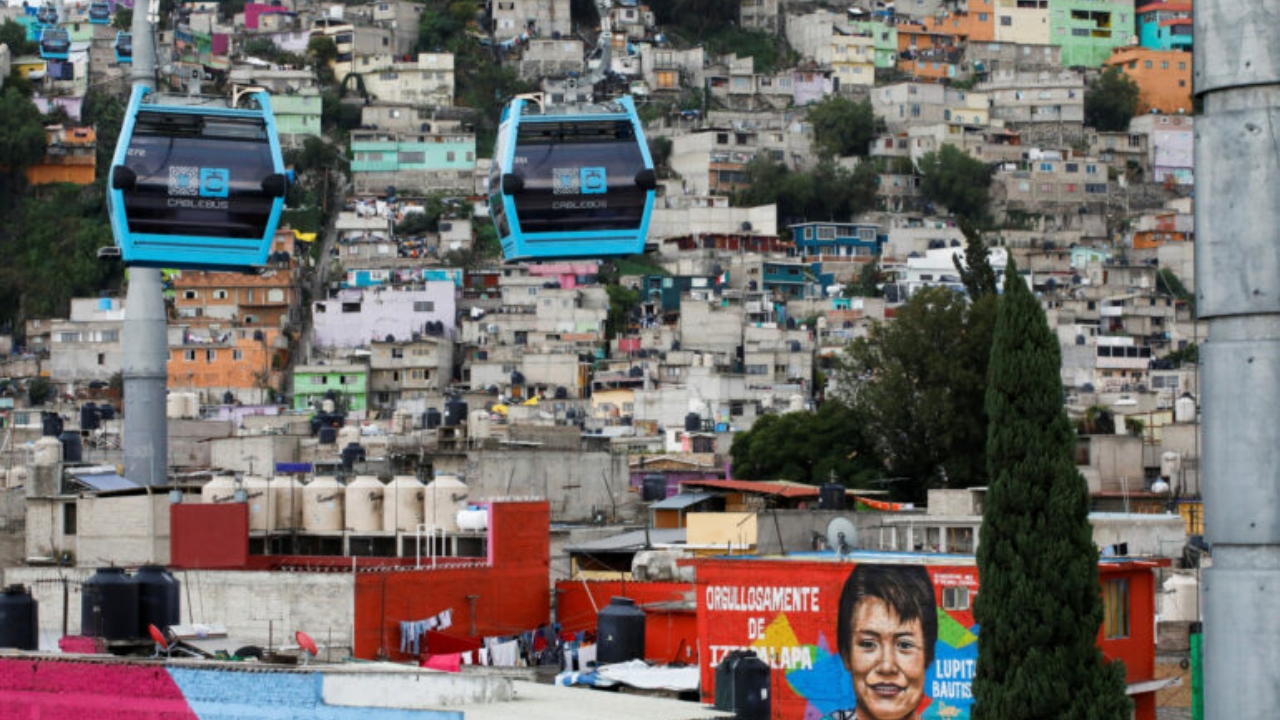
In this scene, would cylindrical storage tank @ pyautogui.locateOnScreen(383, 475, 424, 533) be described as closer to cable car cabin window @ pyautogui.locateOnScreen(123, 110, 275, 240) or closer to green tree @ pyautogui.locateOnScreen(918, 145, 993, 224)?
cable car cabin window @ pyautogui.locateOnScreen(123, 110, 275, 240)

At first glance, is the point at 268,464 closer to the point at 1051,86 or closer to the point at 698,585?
the point at 698,585

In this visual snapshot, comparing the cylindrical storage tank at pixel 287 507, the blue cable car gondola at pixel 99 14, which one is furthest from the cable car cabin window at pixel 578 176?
the blue cable car gondola at pixel 99 14

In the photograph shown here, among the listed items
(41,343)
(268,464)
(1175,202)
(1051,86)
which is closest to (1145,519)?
(268,464)

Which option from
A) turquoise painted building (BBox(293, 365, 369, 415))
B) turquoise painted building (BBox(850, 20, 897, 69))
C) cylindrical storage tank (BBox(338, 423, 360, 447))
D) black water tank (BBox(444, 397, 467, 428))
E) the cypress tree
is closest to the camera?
the cypress tree

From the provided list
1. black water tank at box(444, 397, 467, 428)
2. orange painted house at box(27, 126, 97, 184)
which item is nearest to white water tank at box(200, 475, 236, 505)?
black water tank at box(444, 397, 467, 428)

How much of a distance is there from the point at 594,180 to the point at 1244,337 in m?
15.7

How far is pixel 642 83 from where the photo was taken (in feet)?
340

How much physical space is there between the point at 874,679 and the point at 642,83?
8278 centimetres

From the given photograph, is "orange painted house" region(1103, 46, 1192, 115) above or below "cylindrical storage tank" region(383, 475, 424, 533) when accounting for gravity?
above

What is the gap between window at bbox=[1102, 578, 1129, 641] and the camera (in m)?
22.1

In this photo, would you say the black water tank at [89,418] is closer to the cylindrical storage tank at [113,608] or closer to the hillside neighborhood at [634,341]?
the hillside neighborhood at [634,341]

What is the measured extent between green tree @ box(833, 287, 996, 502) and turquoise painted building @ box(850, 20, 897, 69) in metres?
60.8

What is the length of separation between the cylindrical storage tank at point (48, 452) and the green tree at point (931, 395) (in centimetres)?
1600

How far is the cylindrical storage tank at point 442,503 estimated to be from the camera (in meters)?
33.9
